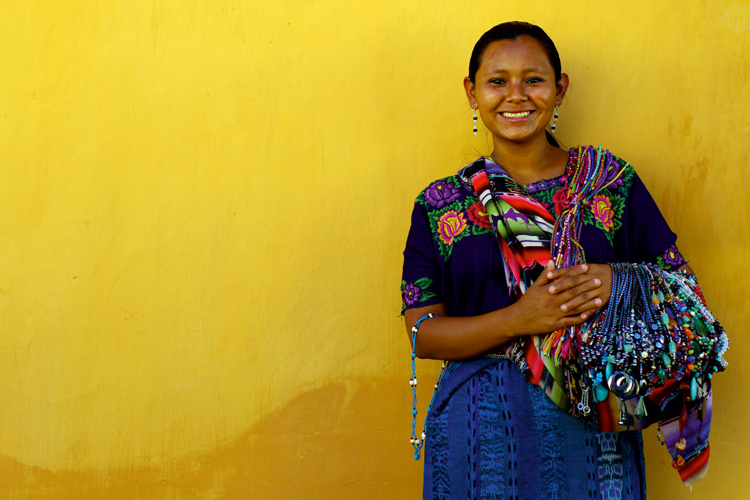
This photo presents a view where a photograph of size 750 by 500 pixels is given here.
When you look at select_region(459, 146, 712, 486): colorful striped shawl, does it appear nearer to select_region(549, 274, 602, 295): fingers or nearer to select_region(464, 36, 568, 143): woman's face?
select_region(549, 274, 602, 295): fingers

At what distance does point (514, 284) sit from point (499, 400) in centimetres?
31

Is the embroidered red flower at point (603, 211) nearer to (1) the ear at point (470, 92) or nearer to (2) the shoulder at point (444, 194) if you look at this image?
(2) the shoulder at point (444, 194)

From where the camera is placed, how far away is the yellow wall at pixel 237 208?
2.50 m

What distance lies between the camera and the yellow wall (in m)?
2.50

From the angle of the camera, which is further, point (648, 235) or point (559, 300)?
point (648, 235)

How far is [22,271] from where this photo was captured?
8.23 ft

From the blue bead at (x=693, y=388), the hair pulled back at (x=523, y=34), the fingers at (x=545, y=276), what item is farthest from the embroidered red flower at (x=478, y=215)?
the blue bead at (x=693, y=388)

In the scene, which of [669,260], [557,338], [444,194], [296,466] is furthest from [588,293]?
[296,466]

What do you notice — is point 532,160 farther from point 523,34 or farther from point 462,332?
point 462,332

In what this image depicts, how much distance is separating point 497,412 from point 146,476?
130 centimetres

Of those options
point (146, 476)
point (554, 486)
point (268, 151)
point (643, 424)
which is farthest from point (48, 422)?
point (643, 424)

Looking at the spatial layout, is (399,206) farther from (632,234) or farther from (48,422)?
(48,422)

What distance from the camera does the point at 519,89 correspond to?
2092 millimetres

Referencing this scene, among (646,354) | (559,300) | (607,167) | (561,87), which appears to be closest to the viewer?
(646,354)
